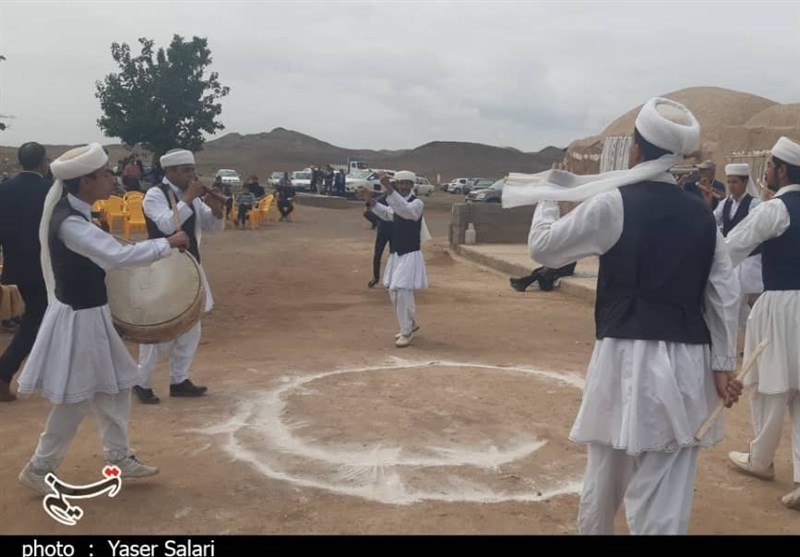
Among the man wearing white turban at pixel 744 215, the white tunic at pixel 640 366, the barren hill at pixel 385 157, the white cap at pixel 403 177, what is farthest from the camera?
the barren hill at pixel 385 157

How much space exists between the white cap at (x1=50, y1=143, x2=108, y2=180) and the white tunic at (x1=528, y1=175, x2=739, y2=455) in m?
2.40

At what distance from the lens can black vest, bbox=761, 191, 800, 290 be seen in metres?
4.75

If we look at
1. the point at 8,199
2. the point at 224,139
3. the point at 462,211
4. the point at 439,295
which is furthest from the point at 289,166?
the point at 8,199

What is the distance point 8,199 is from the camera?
23.1 feet

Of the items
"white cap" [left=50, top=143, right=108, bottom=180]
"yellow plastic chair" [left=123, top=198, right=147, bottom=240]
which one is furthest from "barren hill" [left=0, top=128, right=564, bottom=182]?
"white cap" [left=50, top=143, right=108, bottom=180]

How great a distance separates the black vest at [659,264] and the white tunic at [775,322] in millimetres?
1522

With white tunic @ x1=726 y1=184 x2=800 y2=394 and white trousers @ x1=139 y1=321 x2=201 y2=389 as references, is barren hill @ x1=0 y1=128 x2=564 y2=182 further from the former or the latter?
white tunic @ x1=726 y1=184 x2=800 y2=394

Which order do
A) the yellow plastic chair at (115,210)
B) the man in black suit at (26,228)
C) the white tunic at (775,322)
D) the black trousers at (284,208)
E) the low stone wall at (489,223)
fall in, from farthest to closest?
1. the black trousers at (284,208)
2. the yellow plastic chair at (115,210)
3. the low stone wall at (489,223)
4. the man in black suit at (26,228)
5. the white tunic at (775,322)

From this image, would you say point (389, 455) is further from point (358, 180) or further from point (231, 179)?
point (231, 179)

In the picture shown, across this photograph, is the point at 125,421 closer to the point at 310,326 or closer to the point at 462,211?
the point at 310,326

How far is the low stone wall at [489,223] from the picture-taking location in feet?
61.1

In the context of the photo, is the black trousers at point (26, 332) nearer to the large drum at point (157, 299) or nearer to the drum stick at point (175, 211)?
the drum stick at point (175, 211)

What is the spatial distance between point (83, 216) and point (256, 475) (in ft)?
5.74

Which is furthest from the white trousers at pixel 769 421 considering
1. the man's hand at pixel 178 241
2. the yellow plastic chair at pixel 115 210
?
the yellow plastic chair at pixel 115 210
